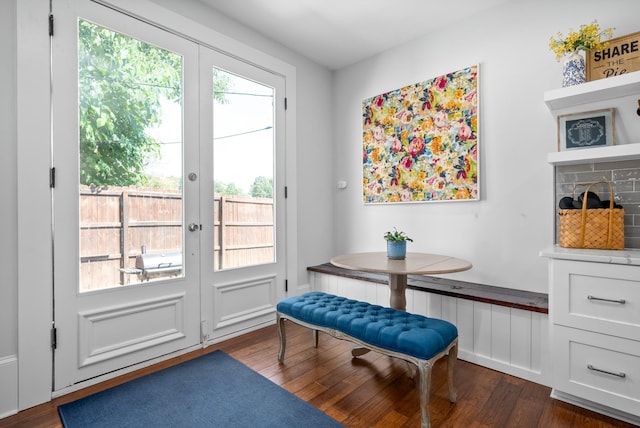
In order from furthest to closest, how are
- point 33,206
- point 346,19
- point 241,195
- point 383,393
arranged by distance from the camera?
1. point 241,195
2. point 346,19
3. point 383,393
4. point 33,206

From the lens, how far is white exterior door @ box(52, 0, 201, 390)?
196 centimetres

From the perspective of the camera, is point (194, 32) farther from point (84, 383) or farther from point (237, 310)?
point (84, 383)

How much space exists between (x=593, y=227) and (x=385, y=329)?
1371 millimetres

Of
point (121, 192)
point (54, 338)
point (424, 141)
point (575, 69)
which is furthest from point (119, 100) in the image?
point (575, 69)

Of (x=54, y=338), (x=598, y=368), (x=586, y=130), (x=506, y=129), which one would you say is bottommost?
(x=598, y=368)

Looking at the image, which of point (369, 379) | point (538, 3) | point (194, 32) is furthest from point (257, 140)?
point (538, 3)

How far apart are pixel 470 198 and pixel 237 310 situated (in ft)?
7.11

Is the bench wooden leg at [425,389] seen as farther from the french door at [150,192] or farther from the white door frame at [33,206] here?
the white door frame at [33,206]

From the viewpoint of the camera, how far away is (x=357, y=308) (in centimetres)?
210

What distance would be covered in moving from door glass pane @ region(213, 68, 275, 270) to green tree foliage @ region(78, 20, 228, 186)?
0.45 m

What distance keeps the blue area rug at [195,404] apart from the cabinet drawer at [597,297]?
1400mm

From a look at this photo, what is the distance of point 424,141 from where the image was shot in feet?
9.73

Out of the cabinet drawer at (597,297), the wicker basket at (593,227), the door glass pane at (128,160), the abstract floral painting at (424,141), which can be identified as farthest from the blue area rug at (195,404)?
the abstract floral painting at (424,141)

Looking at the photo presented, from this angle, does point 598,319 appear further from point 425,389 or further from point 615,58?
point 615,58
